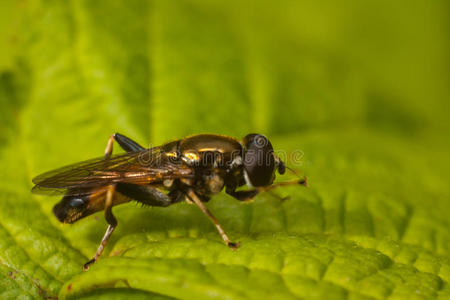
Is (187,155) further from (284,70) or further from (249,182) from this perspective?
(284,70)

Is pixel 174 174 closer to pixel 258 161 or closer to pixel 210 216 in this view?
pixel 210 216

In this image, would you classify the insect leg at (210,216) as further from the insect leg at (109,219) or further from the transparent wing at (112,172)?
the insect leg at (109,219)

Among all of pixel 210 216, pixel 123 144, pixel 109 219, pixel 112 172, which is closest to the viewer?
pixel 109 219

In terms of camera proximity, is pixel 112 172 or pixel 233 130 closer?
pixel 112 172

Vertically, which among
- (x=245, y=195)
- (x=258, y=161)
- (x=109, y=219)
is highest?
(x=258, y=161)

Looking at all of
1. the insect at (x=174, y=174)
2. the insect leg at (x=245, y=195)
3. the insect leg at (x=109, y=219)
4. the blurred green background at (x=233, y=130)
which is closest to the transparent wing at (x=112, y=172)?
the insect at (x=174, y=174)

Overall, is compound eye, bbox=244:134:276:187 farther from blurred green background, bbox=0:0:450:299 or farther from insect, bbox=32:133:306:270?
blurred green background, bbox=0:0:450:299

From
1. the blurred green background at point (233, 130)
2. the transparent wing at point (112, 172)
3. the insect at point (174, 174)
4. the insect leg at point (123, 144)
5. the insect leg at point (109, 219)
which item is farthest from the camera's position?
the insect leg at point (123, 144)

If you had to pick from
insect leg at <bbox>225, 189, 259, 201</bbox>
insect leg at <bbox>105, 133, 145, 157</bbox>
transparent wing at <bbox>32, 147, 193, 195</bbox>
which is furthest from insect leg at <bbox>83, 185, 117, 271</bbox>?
insect leg at <bbox>225, 189, 259, 201</bbox>

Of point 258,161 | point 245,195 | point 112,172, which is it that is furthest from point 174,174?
point 258,161
